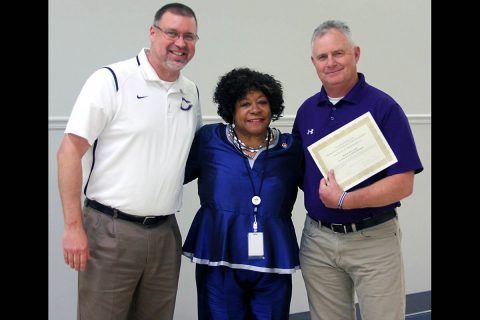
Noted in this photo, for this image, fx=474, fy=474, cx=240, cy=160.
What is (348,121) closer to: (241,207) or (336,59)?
(336,59)

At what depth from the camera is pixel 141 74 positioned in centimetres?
205

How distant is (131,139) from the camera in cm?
197

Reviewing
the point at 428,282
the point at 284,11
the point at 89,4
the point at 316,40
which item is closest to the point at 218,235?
the point at 316,40

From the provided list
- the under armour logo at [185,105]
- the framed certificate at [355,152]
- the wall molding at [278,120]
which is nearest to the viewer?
the framed certificate at [355,152]

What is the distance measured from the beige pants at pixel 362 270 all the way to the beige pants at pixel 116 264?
0.71m

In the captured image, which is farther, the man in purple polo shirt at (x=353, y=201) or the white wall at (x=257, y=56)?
the white wall at (x=257, y=56)

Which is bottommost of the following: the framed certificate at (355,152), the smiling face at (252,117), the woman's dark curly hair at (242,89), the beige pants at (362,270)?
the beige pants at (362,270)

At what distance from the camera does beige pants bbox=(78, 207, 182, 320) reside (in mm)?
1996

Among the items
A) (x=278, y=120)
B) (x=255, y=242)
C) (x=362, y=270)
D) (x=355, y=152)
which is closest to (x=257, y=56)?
(x=278, y=120)

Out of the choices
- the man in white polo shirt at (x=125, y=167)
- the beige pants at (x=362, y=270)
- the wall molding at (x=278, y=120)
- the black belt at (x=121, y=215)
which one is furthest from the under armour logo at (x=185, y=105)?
the wall molding at (x=278, y=120)

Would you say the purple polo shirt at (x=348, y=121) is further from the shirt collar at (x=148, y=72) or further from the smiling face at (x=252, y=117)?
the shirt collar at (x=148, y=72)

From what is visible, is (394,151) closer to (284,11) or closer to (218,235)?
(218,235)

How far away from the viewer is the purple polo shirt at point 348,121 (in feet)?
6.28
